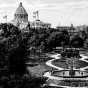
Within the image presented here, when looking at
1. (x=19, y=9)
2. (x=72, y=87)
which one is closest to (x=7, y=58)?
(x=72, y=87)

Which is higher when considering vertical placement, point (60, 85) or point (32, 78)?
point (32, 78)

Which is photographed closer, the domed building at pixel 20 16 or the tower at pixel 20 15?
the domed building at pixel 20 16

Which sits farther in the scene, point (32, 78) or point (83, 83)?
point (83, 83)

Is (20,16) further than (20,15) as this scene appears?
Yes

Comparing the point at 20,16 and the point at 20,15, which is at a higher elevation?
the point at 20,15

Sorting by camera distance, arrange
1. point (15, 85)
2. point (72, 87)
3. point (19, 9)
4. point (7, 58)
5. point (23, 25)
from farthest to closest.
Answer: point (19, 9), point (23, 25), point (72, 87), point (7, 58), point (15, 85)

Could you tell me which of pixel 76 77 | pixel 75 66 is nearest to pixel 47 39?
pixel 75 66

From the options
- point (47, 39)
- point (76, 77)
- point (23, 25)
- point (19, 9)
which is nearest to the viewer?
point (76, 77)

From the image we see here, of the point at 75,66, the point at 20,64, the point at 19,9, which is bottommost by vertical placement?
the point at 75,66

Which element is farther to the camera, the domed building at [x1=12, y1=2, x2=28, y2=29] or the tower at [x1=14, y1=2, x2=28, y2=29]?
the tower at [x1=14, y1=2, x2=28, y2=29]

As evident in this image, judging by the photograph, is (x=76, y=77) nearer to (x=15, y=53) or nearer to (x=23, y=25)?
(x=15, y=53)
